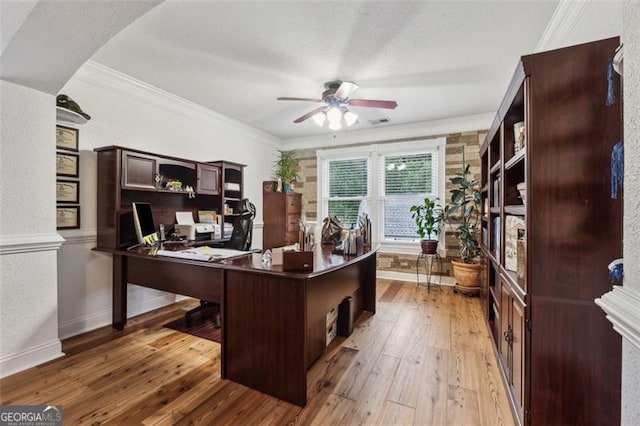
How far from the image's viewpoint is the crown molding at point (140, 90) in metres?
2.64

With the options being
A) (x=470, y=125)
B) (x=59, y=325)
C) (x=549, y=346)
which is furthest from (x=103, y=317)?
(x=470, y=125)

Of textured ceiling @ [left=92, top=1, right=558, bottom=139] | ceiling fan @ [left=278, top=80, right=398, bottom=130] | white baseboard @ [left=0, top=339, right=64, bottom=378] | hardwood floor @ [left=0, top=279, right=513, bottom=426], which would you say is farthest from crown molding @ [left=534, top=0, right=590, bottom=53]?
white baseboard @ [left=0, top=339, right=64, bottom=378]

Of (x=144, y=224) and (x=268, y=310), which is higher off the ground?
(x=144, y=224)

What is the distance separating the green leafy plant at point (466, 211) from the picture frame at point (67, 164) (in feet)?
14.3

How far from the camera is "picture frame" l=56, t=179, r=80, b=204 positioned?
245cm

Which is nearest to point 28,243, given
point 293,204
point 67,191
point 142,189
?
point 67,191

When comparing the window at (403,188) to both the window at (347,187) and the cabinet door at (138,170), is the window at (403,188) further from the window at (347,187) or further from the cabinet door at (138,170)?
the cabinet door at (138,170)

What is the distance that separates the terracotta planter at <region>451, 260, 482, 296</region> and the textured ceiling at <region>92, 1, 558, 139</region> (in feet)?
7.12

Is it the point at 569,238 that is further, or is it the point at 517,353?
the point at 517,353

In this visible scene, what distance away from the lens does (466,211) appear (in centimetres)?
399

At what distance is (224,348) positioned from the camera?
1.91 metres

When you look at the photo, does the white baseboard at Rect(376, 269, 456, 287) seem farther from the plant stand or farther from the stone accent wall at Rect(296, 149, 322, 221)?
the stone accent wall at Rect(296, 149, 322, 221)

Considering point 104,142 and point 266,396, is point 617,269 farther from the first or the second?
point 104,142

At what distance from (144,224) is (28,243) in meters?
0.89
